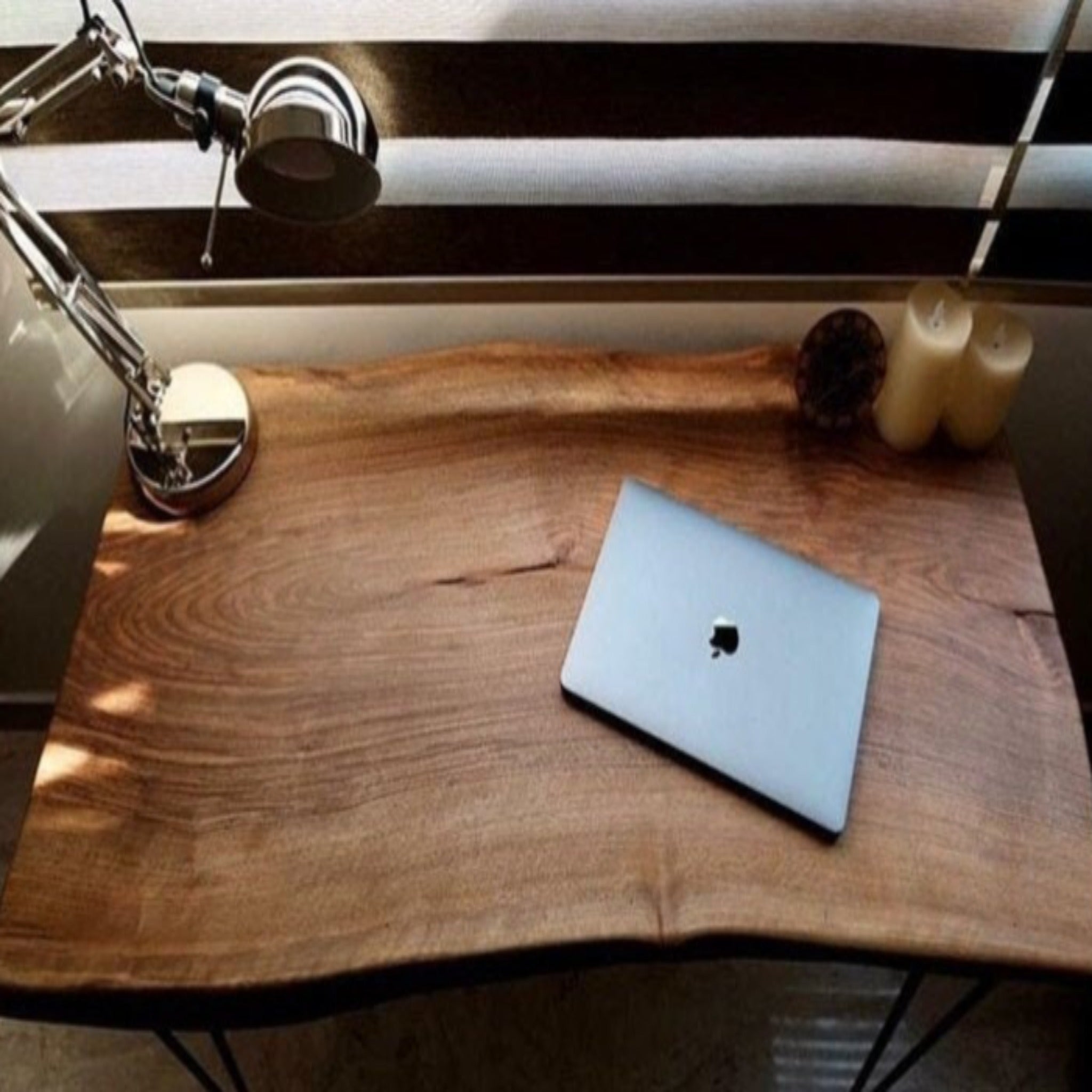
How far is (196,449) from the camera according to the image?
1.03 meters

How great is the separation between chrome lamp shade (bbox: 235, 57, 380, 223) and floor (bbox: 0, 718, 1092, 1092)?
111 cm

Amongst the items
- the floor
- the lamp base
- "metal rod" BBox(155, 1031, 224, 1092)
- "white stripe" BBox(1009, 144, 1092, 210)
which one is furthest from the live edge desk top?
the floor

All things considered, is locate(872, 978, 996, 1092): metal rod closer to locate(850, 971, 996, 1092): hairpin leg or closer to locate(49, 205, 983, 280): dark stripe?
locate(850, 971, 996, 1092): hairpin leg

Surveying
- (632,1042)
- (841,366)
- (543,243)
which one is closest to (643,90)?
(543,243)

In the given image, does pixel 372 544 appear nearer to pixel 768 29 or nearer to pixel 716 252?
pixel 716 252

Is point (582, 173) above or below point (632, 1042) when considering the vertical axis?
above

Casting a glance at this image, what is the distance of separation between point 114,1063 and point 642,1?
139cm

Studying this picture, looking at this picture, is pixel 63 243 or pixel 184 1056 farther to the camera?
pixel 184 1056

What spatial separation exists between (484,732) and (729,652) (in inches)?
8.3

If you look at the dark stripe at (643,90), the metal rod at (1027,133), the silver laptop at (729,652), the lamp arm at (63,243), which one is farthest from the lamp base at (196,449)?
the metal rod at (1027,133)

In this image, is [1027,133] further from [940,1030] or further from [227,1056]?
[227,1056]

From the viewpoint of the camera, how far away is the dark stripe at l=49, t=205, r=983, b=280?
3.38 feet

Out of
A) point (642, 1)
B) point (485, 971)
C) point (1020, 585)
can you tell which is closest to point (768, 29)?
point (642, 1)

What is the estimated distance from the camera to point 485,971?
0.84 metres
